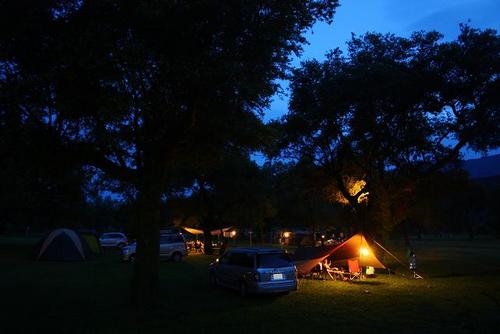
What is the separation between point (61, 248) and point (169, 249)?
6.70 meters

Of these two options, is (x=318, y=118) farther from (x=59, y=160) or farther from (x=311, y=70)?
(x=59, y=160)

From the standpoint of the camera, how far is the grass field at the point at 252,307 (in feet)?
34.2

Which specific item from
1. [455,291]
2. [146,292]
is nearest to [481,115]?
[455,291]

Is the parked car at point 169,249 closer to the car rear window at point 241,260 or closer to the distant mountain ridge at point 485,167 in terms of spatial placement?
the car rear window at point 241,260

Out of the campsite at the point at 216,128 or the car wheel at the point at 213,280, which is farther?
the car wheel at the point at 213,280

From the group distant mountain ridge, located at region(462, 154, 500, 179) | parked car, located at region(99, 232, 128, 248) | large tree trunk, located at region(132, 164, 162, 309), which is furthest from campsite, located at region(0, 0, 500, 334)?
distant mountain ridge, located at region(462, 154, 500, 179)

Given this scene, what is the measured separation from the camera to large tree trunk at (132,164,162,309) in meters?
12.4

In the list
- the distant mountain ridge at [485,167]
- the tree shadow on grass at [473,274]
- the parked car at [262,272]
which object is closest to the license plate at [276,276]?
the parked car at [262,272]

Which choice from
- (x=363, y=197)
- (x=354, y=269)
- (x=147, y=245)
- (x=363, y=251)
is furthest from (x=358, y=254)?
(x=147, y=245)

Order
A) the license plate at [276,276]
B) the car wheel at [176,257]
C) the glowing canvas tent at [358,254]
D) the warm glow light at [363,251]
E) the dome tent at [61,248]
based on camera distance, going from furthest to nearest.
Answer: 1. the car wheel at [176,257]
2. the dome tent at [61,248]
3. the warm glow light at [363,251]
4. the glowing canvas tent at [358,254]
5. the license plate at [276,276]

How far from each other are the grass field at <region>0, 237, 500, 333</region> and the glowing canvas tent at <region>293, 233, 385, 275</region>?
115 centimetres

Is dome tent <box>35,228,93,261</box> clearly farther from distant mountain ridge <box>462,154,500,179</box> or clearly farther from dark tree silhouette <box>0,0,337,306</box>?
distant mountain ridge <box>462,154,500,179</box>

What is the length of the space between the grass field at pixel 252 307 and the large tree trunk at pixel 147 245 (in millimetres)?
455

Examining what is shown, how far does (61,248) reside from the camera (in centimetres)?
3025
